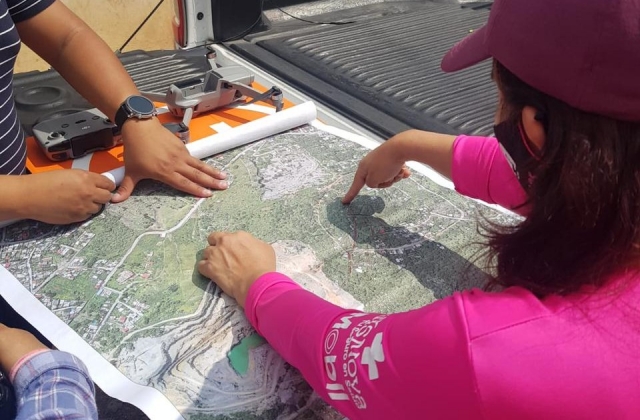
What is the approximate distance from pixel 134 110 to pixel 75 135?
13cm

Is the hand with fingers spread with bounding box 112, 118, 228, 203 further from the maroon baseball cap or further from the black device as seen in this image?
the maroon baseball cap

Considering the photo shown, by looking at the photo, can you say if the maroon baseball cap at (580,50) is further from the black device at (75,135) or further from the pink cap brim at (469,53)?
the black device at (75,135)

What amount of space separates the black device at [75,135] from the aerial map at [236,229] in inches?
6.3

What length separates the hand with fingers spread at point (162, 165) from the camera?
1.14m

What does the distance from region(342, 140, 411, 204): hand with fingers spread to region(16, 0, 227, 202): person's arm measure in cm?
25

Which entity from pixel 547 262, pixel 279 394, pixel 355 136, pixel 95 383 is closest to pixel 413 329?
pixel 547 262

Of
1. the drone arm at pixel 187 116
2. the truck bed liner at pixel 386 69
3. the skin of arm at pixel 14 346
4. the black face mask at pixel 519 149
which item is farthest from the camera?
the truck bed liner at pixel 386 69

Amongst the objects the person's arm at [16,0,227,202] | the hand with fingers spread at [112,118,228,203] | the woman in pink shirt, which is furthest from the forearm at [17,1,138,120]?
the woman in pink shirt

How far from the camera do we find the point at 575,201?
57 cm

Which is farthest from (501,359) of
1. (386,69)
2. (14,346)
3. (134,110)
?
(386,69)

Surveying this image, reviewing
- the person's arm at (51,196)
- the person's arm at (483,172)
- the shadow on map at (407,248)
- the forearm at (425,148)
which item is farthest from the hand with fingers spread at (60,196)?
the person's arm at (483,172)

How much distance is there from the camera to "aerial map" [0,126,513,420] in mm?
835

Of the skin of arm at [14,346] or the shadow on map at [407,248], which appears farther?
the shadow on map at [407,248]

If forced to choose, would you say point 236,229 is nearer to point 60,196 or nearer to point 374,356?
point 60,196
